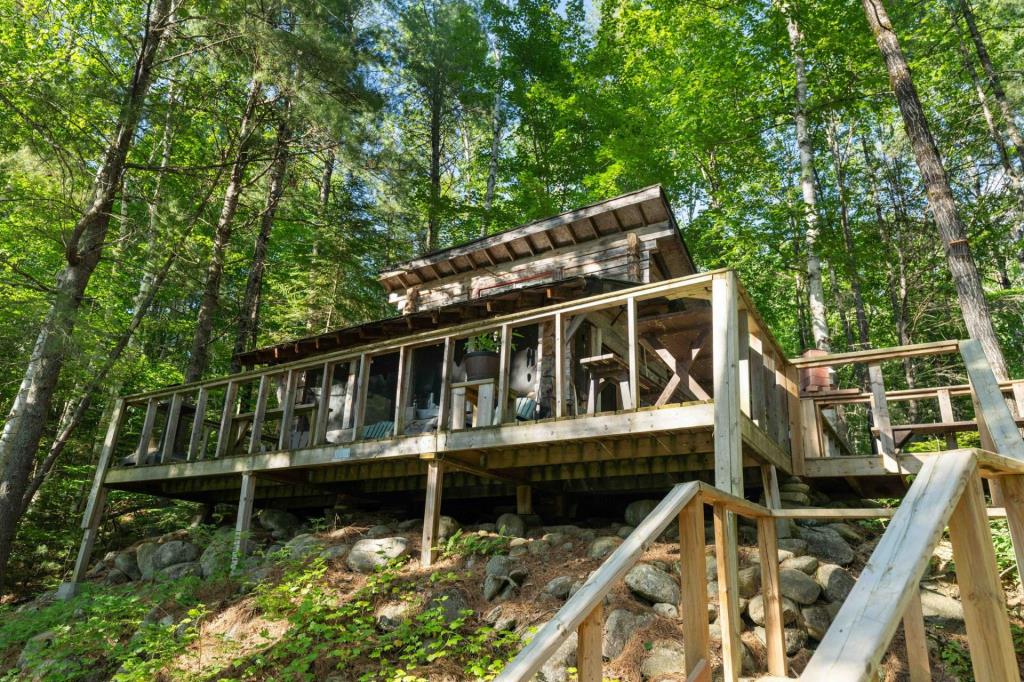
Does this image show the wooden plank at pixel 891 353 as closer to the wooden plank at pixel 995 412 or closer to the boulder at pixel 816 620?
the wooden plank at pixel 995 412

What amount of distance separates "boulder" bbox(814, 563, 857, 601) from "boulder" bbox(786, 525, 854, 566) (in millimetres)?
646

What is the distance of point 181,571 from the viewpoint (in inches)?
359

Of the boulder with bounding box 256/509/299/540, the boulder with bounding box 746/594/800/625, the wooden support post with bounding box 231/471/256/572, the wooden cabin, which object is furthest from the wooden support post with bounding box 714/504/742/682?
the boulder with bounding box 256/509/299/540

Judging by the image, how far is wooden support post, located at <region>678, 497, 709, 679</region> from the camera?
2.80m

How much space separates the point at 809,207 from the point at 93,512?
15.7m

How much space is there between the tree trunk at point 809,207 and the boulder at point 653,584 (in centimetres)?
873

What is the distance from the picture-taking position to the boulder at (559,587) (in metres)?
6.17

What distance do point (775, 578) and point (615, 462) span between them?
13.7ft

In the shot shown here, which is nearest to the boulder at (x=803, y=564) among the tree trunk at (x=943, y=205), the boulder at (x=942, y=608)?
the boulder at (x=942, y=608)

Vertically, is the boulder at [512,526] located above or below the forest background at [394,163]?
below

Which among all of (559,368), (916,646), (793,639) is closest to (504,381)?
(559,368)

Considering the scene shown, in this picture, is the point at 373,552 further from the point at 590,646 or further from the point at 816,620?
the point at 590,646

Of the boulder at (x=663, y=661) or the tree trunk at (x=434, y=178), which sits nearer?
the boulder at (x=663, y=661)

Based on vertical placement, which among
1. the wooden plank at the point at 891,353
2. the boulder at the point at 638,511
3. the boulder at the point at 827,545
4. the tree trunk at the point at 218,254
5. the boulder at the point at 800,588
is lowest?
the boulder at the point at 800,588
